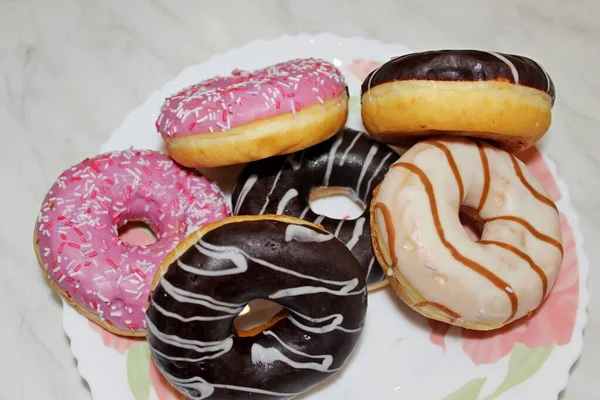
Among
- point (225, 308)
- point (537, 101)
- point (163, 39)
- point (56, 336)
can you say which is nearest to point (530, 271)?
point (537, 101)

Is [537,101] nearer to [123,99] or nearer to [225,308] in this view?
[225,308]

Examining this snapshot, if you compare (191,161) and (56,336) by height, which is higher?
(191,161)

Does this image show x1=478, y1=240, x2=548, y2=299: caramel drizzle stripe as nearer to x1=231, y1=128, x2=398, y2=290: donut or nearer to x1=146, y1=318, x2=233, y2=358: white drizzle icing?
x1=231, y1=128, x2=398, y2=290: donut

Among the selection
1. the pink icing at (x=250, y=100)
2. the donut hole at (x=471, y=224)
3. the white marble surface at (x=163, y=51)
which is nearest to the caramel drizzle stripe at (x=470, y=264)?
the donut hole at (x=471, y=224)

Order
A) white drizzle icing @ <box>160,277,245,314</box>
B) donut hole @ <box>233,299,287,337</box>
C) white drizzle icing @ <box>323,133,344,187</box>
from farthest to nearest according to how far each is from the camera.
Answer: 1. white drizzle icing @ <box>323,133,344,187</box>
2. donut hole @ <box>233,299,287,337</box>
3. white drizzle icing @ <box>160,277,245,314</box>

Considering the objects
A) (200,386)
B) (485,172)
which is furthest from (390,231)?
(200,386)

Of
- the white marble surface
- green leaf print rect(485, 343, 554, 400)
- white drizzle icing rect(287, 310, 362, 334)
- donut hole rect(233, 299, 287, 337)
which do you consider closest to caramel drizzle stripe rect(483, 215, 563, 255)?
green leaf print rect(485, 343, 554, 400)

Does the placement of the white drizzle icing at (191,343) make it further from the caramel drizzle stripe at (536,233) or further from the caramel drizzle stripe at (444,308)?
the caramel drizzle stripe at (536,233)
